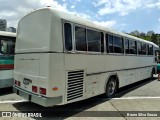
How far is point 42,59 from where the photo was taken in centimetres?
545

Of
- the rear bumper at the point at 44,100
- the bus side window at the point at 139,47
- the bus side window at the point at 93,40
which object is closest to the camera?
the rear bumper at the point at 44,100

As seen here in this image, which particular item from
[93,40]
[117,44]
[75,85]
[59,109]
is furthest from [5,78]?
[117,44]

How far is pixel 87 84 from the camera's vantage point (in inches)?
256

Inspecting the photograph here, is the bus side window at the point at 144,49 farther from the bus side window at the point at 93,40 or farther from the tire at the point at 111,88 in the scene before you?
the bus side window at the point at 93,40

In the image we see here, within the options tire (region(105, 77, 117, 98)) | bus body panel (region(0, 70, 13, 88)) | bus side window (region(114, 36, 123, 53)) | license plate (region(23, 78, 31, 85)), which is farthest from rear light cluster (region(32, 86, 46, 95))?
bus side window (region(114, 36, 123, 53))

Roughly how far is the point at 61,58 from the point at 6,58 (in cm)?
403

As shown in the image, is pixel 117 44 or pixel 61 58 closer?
pixel 61 58

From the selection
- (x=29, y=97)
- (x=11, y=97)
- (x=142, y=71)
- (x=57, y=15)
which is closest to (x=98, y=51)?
(x=57, y=15)

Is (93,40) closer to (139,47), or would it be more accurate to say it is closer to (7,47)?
(7,47)

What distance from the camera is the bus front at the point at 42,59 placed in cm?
525

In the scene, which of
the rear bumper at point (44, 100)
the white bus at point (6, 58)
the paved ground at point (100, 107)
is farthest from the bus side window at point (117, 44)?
the white bus at point (6, 58)

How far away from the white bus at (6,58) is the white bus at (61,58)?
1755 millimetres

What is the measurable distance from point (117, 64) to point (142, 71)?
4318 mm

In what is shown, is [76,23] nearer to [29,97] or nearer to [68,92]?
[68,92]
